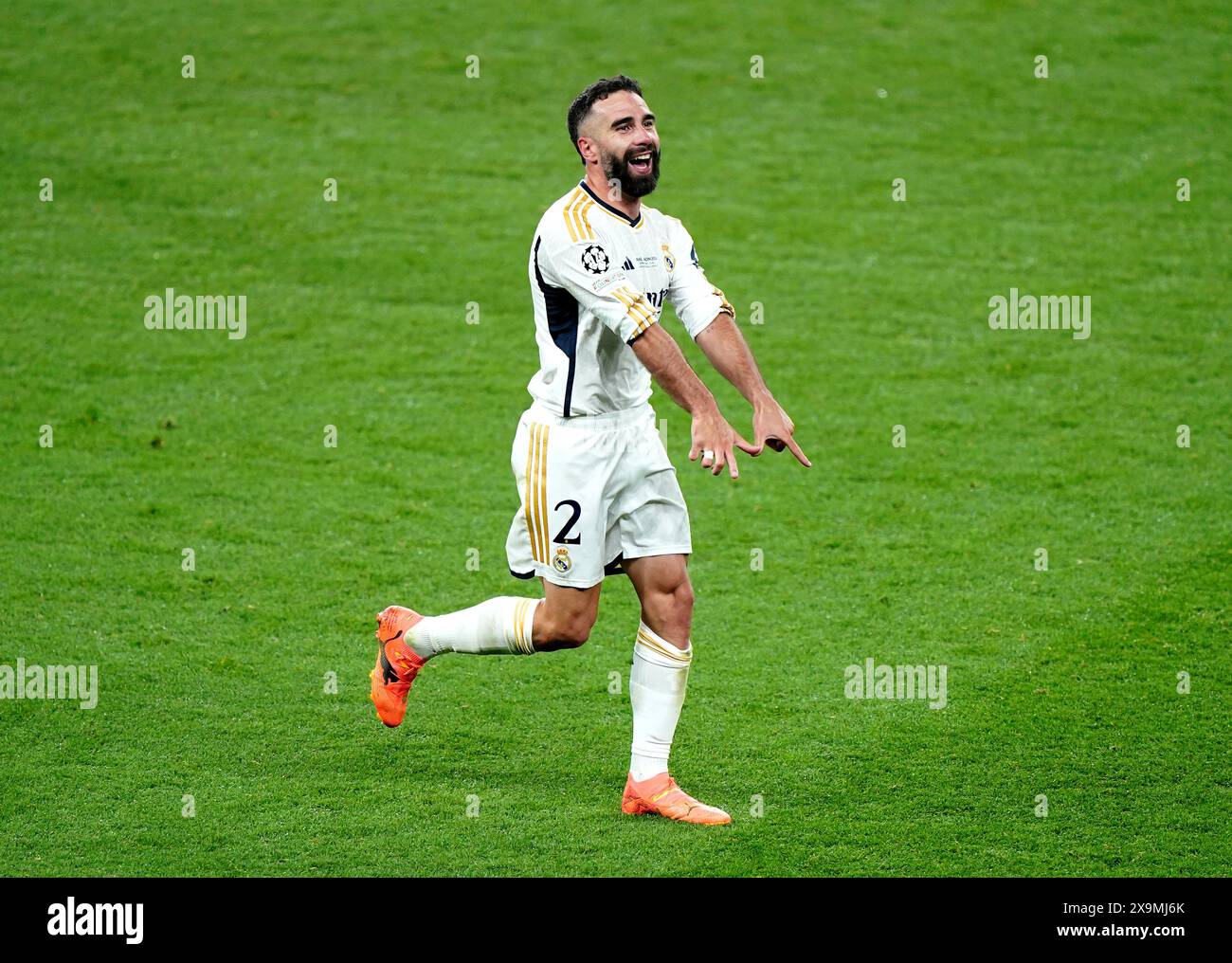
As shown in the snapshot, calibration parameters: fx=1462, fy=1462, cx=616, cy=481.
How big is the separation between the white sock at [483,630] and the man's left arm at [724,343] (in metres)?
1.11

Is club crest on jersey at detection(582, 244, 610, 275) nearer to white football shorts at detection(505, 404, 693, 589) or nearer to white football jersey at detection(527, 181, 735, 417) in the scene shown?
white football jersey at detection(527, 181, 735, 417)

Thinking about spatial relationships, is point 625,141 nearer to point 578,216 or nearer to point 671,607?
point 578,216

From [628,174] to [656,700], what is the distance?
1846 millimetres

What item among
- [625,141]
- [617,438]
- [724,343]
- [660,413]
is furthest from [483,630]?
[660,413]

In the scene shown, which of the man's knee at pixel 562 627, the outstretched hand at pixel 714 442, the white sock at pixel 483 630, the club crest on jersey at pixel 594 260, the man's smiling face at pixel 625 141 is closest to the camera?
the outstretched hand at pixel 714 442

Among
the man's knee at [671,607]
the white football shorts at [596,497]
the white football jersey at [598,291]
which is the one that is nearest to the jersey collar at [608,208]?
the white football jersey at [598,291]

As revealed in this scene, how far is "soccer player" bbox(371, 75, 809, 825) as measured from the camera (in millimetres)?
5016

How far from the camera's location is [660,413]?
9750 millimetres

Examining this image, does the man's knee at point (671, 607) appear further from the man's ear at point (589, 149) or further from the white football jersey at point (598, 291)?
the man's ear at point (589, 149)

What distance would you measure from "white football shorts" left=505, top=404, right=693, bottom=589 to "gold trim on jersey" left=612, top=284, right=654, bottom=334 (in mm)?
504

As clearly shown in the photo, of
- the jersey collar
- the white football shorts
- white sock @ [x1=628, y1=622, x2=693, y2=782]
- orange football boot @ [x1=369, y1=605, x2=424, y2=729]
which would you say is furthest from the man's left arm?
orange football boot @ [x1=369, y1=605, x2=424, y2=729]

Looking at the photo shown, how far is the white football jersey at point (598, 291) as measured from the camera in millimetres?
4871
